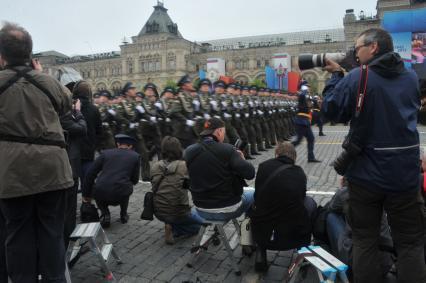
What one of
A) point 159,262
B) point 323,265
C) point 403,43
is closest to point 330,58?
point 323,265

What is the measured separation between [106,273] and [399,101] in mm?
2799

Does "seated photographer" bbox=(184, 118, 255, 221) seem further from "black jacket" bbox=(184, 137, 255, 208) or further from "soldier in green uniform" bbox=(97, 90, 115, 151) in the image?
"soldier in green uniform" bbox=(97, 90, 115, 151)

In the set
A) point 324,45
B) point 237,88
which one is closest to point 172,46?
point 324,45

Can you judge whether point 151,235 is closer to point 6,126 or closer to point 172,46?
point 6,126

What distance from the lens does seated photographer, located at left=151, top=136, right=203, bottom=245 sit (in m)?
4.41

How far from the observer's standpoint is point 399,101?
2.57 metres

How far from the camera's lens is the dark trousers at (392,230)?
2.60 meters

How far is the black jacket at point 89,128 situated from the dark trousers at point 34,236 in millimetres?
2786

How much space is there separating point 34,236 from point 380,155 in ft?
8.08

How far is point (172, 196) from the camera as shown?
4.42m

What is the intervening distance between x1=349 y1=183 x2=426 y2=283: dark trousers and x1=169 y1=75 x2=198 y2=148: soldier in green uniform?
5.49 meters

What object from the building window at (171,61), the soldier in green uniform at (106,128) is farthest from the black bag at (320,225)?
the building window at (171,61)

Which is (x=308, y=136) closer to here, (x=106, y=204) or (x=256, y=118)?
(x=256, y=118)

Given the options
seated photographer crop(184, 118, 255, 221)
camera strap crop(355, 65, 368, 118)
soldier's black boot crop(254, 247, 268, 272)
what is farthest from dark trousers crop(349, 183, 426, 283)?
seated photographer crop(184, 118, 255, 221)
